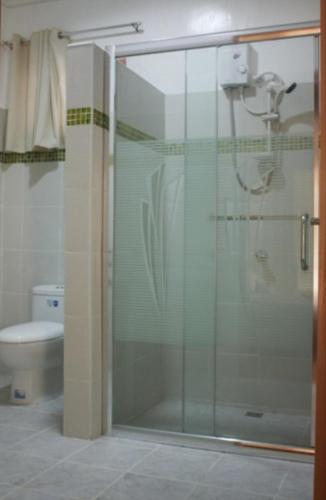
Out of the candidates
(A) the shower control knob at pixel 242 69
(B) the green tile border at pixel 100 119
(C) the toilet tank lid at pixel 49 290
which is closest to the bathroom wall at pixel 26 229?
(C) the toilet tank lid at pixel 49 290

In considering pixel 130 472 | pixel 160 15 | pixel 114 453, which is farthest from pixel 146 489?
pixel 160 15

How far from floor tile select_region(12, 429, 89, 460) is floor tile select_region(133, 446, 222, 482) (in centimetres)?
35

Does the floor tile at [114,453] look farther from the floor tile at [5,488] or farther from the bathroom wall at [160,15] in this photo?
the bathroom wall at [160,15]

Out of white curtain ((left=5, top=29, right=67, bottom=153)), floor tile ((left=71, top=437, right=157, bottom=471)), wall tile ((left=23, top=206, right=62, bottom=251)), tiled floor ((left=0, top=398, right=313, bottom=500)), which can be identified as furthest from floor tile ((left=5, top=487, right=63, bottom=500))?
white curtain ((left=5, top=29, right=67, bottom=153))

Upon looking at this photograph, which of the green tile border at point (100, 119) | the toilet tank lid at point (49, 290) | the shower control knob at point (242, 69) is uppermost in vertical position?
the shower control knob at point (242, 69)

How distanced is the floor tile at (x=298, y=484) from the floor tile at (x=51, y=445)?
935 millimetres

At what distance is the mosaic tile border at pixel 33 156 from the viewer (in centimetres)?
376

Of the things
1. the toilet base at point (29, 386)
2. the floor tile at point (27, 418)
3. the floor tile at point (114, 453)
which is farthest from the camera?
the toilet base at point (29, 386)

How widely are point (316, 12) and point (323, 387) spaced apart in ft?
8.71

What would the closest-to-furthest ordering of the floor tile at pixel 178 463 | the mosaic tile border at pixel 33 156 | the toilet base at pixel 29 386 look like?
the floor tile at pixel 178 463 → the toilet base at pixel 29 386 → the mosaic tile border at pixel 33 156

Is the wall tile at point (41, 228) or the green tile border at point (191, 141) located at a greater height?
the green tile border at point (191, 141)

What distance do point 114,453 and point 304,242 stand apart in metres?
1.28

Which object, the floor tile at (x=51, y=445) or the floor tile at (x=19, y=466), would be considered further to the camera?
the floor tile at (x=51, y=445)

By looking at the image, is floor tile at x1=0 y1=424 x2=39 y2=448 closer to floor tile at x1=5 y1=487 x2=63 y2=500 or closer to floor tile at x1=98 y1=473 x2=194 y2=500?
floor tile at x1=5 y1=487 x2=63 y2=500
